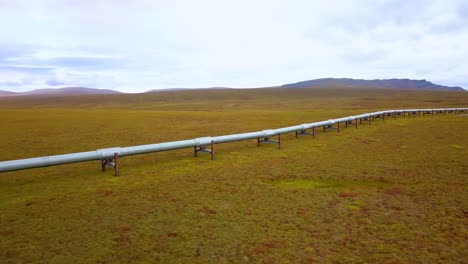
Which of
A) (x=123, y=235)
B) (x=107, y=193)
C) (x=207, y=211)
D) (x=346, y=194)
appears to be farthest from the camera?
(x=107, y=193)

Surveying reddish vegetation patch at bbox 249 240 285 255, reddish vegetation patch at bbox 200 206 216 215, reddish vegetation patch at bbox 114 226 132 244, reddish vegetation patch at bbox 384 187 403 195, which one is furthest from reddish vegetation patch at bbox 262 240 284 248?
reddish vegetation patch at bbox 384 187 403 195

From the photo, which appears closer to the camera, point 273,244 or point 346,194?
point 273,244

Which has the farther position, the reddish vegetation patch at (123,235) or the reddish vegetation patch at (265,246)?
the reddish vegetation patch at (123,235)

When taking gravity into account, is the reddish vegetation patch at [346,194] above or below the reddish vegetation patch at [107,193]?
below

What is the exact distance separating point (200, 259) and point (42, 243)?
90.7 inches

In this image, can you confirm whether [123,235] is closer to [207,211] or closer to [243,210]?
[207,211]

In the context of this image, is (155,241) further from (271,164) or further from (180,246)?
(271,164)

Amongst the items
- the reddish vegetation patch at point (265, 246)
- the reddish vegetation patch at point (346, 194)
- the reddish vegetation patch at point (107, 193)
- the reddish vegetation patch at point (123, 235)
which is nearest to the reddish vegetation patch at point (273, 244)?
the reddish vegetation patch at point (265, 246)

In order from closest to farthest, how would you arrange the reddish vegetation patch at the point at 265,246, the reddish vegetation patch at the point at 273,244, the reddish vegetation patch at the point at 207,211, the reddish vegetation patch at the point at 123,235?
the reddish vegetation patch at the point at 265,246 < the reddish vegetation patch at the point at 273,244 < the reddish vegetation patch at the point at 123,235 < the reddish vegetation patch at the point at 207,211

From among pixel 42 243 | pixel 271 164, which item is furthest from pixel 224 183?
pixel 42 243

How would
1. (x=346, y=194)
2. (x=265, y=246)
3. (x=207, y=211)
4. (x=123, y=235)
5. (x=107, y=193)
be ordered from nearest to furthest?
(x=265, y=246) → (x=123, y=235) → (x=207, y=211) → (x=346, y=194) → (x=107, y=193)

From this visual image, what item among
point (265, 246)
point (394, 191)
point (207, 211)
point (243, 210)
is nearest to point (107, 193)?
point (207, 211)

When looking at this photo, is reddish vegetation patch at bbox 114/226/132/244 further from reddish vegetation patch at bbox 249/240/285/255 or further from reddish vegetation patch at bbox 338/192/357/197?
reddish vegetation patch at bbox 338/192/357/197

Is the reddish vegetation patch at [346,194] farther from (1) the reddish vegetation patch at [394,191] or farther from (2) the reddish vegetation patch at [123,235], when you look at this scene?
(2) the reddish vegetation patch at [123,235]
